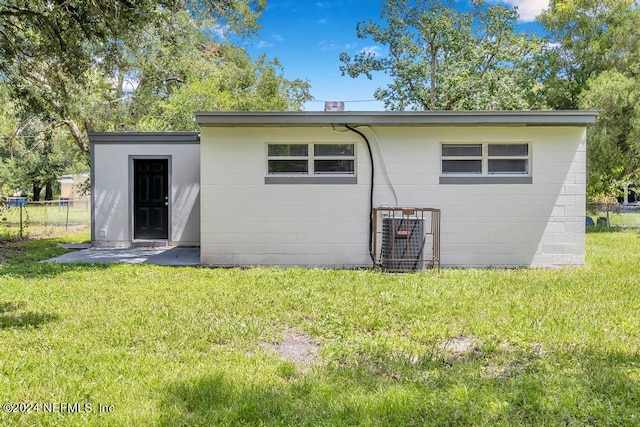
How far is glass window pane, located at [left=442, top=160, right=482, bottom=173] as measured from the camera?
846 centimetres

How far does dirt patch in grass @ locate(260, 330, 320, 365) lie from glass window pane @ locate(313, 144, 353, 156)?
181 inches

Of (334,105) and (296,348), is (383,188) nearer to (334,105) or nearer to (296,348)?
(334,105)

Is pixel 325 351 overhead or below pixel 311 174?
below

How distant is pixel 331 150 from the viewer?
8531 millimetres

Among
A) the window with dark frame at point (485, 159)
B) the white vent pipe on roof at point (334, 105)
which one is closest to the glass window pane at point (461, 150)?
the window with dark frame at point (485, 159)

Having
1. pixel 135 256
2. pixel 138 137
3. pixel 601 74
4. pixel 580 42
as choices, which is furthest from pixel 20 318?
pixel 580 42

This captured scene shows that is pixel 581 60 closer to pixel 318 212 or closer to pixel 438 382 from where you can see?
pixel 318 212

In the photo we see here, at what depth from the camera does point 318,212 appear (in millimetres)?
8461

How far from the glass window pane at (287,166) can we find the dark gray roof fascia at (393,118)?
716 mm

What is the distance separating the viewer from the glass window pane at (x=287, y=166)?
8.54 m

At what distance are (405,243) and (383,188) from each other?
115cm

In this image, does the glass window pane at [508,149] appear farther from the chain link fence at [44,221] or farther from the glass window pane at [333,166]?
the chain link fence at [44,221]

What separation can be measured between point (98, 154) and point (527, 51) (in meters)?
17.0

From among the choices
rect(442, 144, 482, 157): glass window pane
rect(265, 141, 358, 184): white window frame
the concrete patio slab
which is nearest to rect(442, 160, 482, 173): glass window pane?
rect(442, 144, 482, 157): glass window pane
